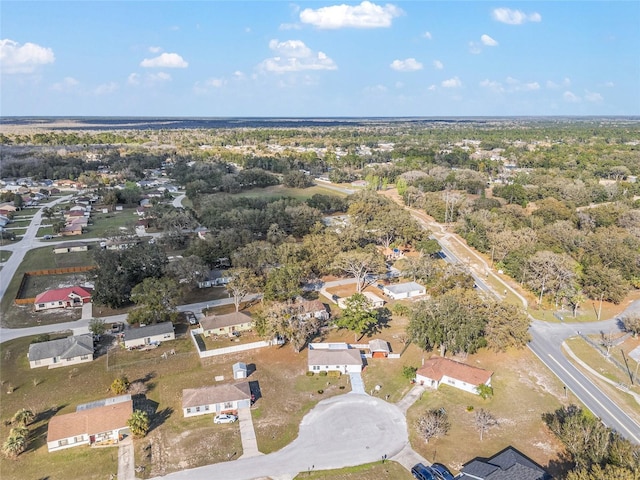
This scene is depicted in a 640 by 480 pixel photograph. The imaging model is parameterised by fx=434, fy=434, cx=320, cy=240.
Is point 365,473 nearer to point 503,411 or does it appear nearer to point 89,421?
point 503,411

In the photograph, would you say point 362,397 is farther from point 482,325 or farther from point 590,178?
point 590,178

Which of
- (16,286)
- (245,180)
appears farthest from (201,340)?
(245,180)

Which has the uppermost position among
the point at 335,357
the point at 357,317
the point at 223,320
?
the point at 357,317

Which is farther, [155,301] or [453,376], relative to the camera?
[155,301]

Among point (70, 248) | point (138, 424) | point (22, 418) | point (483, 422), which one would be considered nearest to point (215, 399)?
point (138, 424)

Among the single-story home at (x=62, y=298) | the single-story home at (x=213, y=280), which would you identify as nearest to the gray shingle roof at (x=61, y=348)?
the single-story home at (x=62, y=298)

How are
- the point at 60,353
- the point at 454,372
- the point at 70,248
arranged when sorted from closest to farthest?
the point at 454,372
the point at 60,353
the point at 70,248

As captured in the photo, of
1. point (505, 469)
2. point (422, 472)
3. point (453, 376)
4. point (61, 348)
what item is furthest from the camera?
point (61, 348)

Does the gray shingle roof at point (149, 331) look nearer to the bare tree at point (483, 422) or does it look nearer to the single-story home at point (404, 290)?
the single-story home at point (404, 290)
